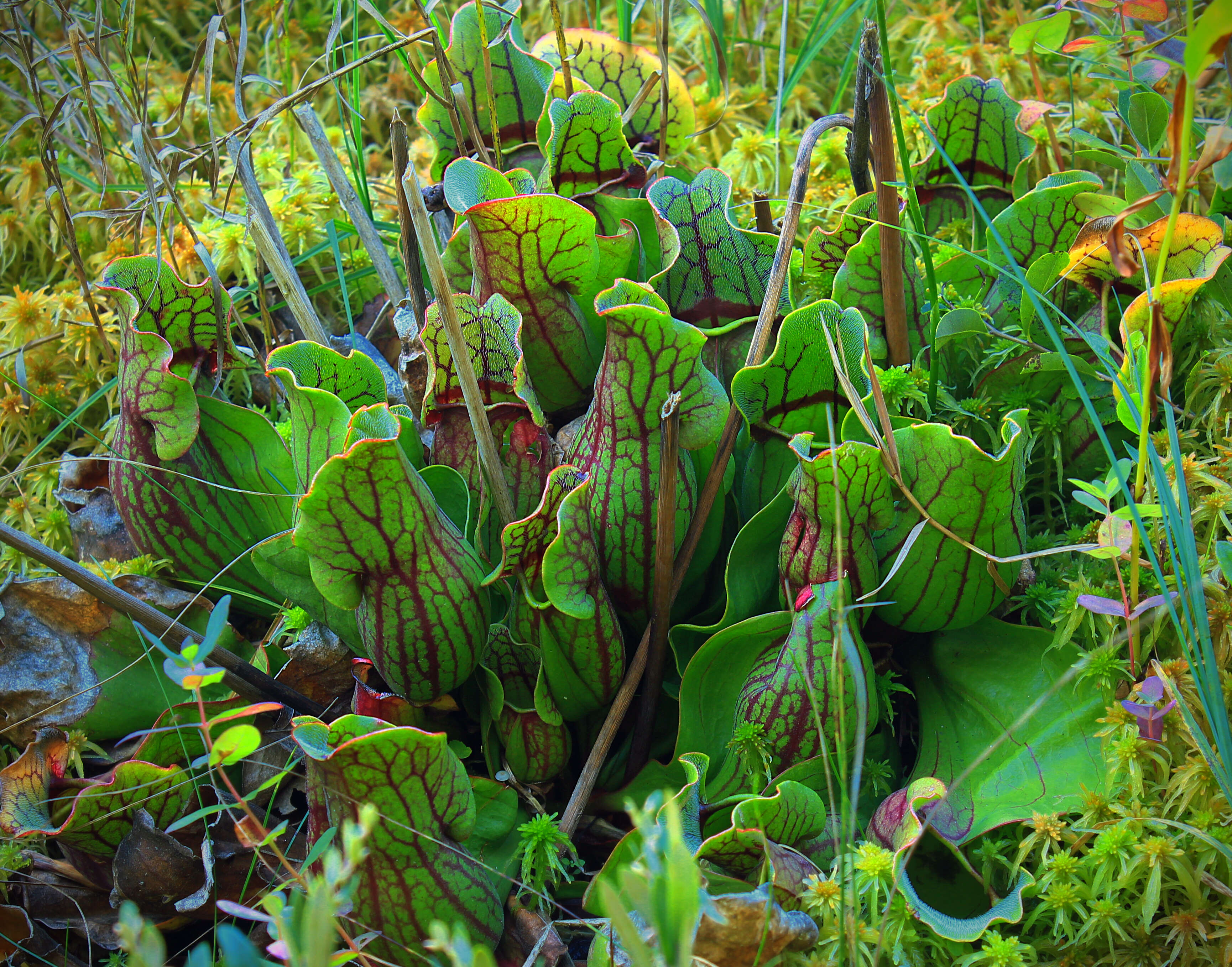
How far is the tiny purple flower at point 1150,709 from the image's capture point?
34.6 inches

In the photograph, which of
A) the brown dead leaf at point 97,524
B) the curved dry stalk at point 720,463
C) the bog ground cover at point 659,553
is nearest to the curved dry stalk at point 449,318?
the bog ground cover at point 659,553

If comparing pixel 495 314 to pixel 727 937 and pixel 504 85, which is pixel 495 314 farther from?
pixel 727 937

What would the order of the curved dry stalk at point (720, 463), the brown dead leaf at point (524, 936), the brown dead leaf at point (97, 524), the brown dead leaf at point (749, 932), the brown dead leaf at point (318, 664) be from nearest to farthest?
the brown dead leaf at point (749, 932) → the brown dead leaf at point (524, 936) → the curved dry stalk at point (720, 463) → the brown dead leaf at point (318, 664) → the brown dead leaf at point (97, 524)

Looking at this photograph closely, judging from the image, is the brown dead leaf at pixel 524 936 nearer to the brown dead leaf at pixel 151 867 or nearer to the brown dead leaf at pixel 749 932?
the brown dead leaf at pixel 749 932

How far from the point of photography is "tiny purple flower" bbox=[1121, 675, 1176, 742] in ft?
2.89

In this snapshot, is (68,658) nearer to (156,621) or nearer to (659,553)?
(156,621)

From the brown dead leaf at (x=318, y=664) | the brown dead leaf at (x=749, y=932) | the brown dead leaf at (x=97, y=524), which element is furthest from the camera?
the brown dead leaf at (x=97, y=524)

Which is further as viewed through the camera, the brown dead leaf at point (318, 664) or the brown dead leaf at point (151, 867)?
the brown dead leaf at point (318, 664)

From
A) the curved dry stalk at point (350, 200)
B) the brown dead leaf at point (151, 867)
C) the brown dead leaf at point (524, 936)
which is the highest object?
the curved dry stalk at point (350, 200)

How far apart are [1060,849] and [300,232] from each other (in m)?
1.74

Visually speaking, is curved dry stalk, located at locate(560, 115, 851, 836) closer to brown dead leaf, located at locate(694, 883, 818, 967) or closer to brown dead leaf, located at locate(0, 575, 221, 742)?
brown dead leaf, located at locate(694, 883, 818, 967)

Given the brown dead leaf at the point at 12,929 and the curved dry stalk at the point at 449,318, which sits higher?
the curved dry stalk at the point at 449,318

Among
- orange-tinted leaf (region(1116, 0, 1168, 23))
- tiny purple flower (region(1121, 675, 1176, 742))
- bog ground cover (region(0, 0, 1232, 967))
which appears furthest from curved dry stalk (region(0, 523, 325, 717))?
orange-tinted leaf (region(1116, 0, 1168, 23))

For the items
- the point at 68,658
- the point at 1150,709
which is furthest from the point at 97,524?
the point at 1150,709
